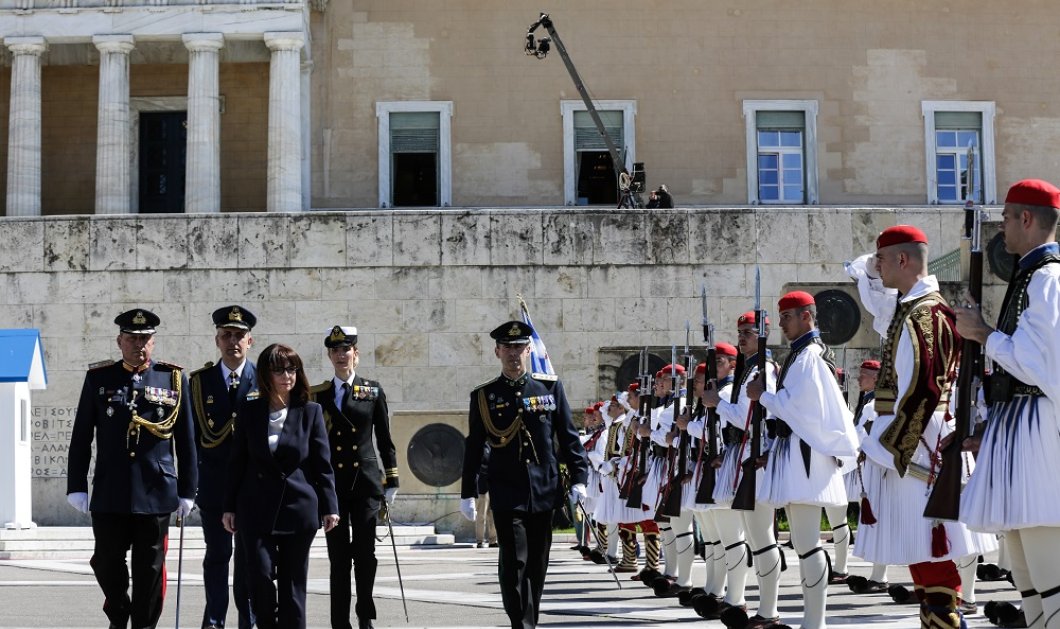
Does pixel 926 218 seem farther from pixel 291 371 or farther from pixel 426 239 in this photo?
pixel 291 371

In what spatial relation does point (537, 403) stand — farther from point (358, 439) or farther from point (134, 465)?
point (134, 465)

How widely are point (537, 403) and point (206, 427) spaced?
209 centimetres

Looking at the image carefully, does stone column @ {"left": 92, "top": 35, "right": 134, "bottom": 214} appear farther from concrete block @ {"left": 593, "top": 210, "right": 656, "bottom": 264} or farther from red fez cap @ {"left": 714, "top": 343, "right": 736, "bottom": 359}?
red fez cap @ {"left": 714, "top": 343, "right": 736, "bottom": 359}

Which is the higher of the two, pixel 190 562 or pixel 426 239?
pixel 426 239

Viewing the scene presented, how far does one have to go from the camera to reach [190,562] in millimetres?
19188

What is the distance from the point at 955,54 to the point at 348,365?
96.4 feet

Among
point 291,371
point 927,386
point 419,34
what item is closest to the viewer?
point 927,386

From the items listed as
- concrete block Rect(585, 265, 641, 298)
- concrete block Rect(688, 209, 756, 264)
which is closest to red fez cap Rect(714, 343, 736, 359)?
concrete block Rect(585, 265, 641, 298)

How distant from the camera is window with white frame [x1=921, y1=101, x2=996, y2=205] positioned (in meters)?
37.1

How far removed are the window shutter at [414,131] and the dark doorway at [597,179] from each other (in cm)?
322

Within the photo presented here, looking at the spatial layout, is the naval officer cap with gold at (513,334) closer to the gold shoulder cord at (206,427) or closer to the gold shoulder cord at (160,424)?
the gold shoulder cord at (206,427)

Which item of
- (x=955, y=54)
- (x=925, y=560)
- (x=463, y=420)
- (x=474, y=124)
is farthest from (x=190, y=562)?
(x=955, y=54)

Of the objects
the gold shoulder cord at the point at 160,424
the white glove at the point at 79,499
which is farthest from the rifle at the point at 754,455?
the white glove at the point at 79,499

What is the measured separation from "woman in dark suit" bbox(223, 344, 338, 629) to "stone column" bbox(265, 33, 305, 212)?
82.3 feet
